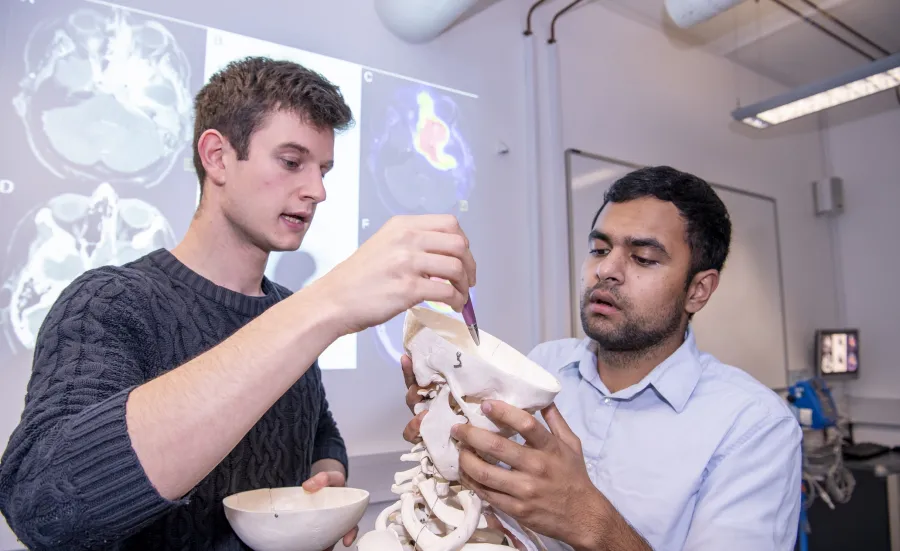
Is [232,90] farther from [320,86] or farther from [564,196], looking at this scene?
[564,196]

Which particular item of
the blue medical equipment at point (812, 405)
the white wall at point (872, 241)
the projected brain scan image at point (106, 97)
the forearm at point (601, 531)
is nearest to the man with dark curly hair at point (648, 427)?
the forearm at point (601, 531)

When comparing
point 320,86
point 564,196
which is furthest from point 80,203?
point 564,196

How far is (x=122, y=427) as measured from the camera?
0.60 meters

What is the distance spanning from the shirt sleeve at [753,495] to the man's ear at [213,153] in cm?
116

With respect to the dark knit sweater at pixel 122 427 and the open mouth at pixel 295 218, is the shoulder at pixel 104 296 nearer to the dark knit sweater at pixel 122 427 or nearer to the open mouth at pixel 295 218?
the dark knit sweater at pixel 122 427

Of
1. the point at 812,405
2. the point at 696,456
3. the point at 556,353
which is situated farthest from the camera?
the point at 812,405

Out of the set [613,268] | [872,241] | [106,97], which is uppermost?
[106,97]

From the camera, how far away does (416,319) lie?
0.88 meters

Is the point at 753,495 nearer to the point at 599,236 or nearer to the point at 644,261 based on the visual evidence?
the point at 644,261

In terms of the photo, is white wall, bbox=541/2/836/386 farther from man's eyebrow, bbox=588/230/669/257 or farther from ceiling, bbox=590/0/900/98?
man's eyebrow, bbox=588/230/669/257

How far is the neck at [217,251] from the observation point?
43.5 inches

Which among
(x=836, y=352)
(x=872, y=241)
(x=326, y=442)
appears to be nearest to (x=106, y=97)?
(x=326, y=442)

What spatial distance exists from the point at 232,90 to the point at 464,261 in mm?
719

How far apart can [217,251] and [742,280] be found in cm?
347
